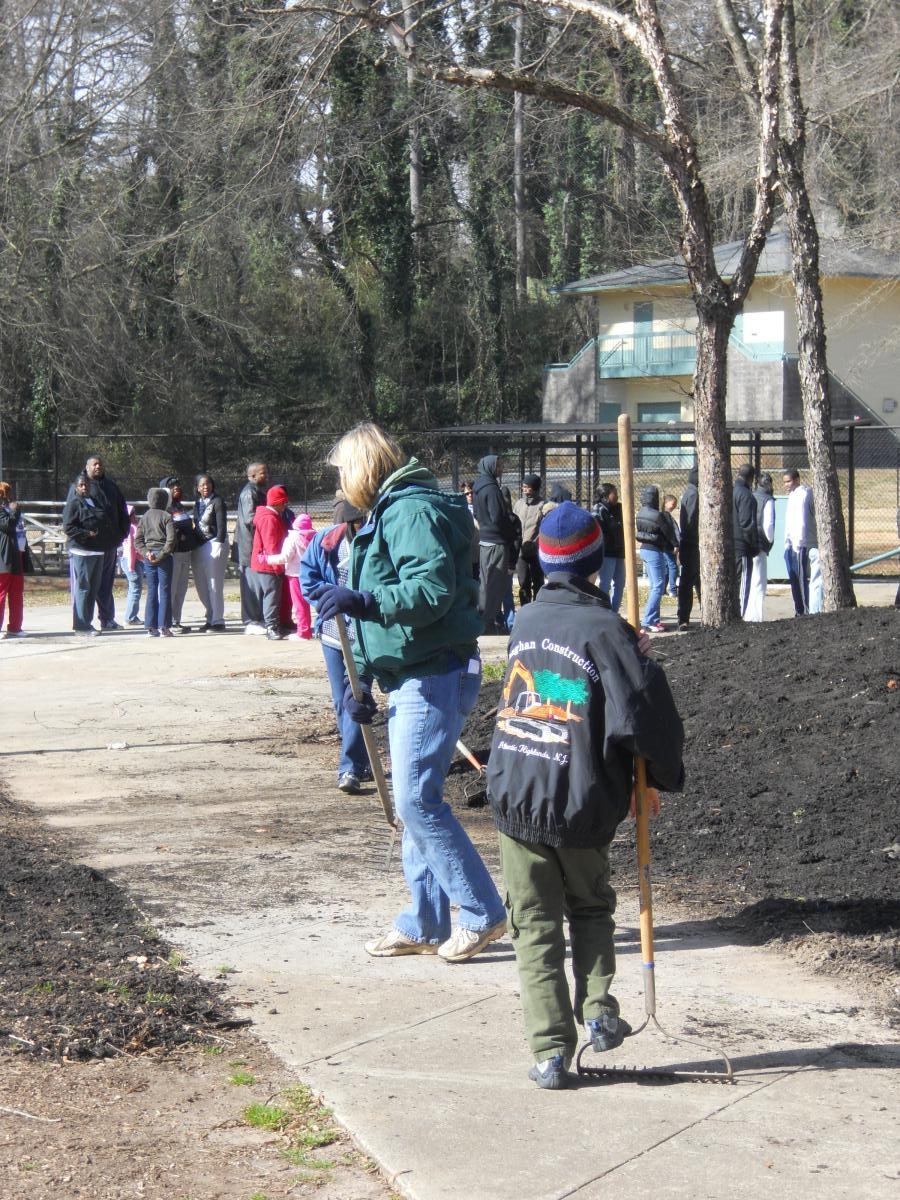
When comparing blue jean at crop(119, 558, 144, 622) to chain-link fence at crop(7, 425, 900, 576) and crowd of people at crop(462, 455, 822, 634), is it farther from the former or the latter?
chain-link fence at crop(7, 425, 900, 576)

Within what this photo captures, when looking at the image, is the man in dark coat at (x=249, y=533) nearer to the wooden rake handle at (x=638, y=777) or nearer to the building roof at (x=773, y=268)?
the wooden rake handle at (x=638, y=777)

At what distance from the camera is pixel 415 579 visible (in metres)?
4.74

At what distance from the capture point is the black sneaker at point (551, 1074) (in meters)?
3.96

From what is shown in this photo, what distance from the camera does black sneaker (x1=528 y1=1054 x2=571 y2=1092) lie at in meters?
3.96

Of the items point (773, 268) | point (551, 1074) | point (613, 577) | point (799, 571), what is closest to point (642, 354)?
point (773, 268)

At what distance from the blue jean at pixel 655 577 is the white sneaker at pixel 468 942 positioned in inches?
450

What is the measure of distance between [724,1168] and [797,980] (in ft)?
5.18

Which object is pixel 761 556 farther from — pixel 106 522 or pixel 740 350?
pixel 740 350

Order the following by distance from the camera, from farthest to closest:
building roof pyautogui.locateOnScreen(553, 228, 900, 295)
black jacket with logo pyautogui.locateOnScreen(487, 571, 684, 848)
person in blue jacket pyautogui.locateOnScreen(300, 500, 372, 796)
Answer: building roof pyautogui.locateOnScreen(553, 228, 900, 295) → person in blue jacket pyautogui.locateOnScreen(300, 500, 372, 796) → black jacket with logo pyautogui.locateOnScreen(487, 571, 684, 848)

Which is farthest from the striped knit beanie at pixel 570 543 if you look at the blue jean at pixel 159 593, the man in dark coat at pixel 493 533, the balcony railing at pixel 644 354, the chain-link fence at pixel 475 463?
the balcony railing at pixel 644 354

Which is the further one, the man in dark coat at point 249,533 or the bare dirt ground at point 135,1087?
the man in dark coat at point 249,533

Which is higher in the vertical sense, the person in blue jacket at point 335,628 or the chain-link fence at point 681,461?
the chain-link fence at point 681,461

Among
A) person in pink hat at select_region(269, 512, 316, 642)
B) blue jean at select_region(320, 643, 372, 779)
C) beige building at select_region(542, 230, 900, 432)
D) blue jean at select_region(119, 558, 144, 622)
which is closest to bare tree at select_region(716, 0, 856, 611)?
person in pink hat at select_region(269, 512, 316, 642)

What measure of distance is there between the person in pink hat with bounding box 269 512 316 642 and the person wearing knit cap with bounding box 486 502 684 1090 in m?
9.10
